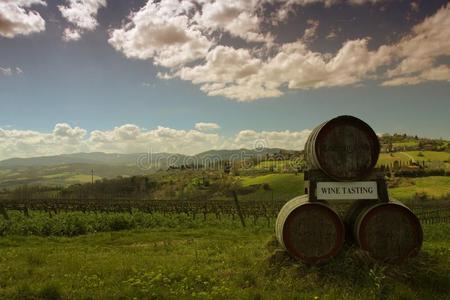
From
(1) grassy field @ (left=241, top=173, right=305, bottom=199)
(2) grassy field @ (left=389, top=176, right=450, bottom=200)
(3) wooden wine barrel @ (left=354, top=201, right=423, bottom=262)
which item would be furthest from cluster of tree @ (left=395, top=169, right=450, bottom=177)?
(3) wooden wine barrel @ (left=354, top=201, right=423, bottom=262)

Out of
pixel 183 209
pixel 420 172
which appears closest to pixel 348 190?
pixel 183 209

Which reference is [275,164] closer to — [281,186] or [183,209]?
[281,186]

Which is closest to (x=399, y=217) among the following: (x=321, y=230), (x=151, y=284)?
(x=321, y=230)

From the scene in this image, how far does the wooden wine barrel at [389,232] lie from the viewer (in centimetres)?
749

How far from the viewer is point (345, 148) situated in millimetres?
7766

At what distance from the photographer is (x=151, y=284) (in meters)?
6.99

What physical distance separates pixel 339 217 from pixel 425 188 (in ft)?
221

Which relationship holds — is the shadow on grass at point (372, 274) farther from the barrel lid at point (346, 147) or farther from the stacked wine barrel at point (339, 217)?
the barrel lid at point (346, 147)

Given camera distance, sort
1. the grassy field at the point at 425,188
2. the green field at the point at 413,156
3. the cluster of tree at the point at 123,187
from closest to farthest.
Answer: the grassy field at the point at 425,188 < the green field at the point at 413,156 < the cluster of tree at the point at 123,187

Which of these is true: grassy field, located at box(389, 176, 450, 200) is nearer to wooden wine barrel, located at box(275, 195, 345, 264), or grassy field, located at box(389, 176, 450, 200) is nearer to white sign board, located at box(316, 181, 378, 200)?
white sign board, located at box(316, 181, 378, 200)

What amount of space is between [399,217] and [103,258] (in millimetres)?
7156

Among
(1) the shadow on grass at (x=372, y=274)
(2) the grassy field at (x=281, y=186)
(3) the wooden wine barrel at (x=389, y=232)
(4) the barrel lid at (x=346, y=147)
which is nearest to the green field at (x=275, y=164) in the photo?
(2) the grassy field at (x=281, y=186)

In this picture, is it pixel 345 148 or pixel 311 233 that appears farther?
pixel 345 148

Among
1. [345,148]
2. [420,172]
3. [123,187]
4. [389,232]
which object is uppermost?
[345,148]
